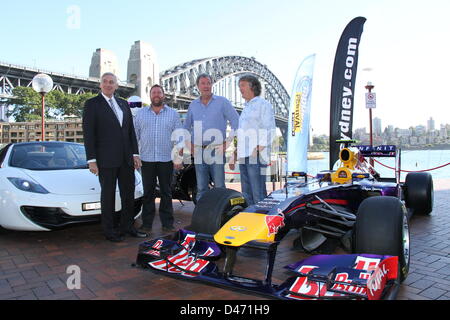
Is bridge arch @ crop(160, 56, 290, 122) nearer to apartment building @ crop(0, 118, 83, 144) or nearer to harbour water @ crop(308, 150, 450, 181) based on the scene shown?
Answer: apartment building @ crop(0, 118, 83, 144)

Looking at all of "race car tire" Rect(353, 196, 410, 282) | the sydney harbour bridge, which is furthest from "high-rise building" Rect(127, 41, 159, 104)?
"race car tire" Rect(353, 196, 410, 282)

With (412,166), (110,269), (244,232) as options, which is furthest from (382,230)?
(412,166)

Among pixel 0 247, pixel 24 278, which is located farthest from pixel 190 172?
pixel 24 278

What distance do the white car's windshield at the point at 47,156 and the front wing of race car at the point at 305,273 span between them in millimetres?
2343

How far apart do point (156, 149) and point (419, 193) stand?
3787 millimetres

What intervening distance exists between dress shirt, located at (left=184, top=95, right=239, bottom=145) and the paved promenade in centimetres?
130

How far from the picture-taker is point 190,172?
5.71 m

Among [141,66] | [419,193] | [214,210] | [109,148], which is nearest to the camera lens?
[214,210]

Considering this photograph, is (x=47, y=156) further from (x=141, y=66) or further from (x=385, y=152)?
(x=141, y=66)

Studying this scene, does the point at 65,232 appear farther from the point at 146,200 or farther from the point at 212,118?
the point at 212,118

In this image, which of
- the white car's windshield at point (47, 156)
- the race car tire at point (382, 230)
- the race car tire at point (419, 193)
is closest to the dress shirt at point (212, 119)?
the white car's windshield at point (47, 156)

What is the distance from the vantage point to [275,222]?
2621 mm

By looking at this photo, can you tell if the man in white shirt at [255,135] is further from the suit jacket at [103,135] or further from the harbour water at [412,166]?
the harbour water at [412,166]
